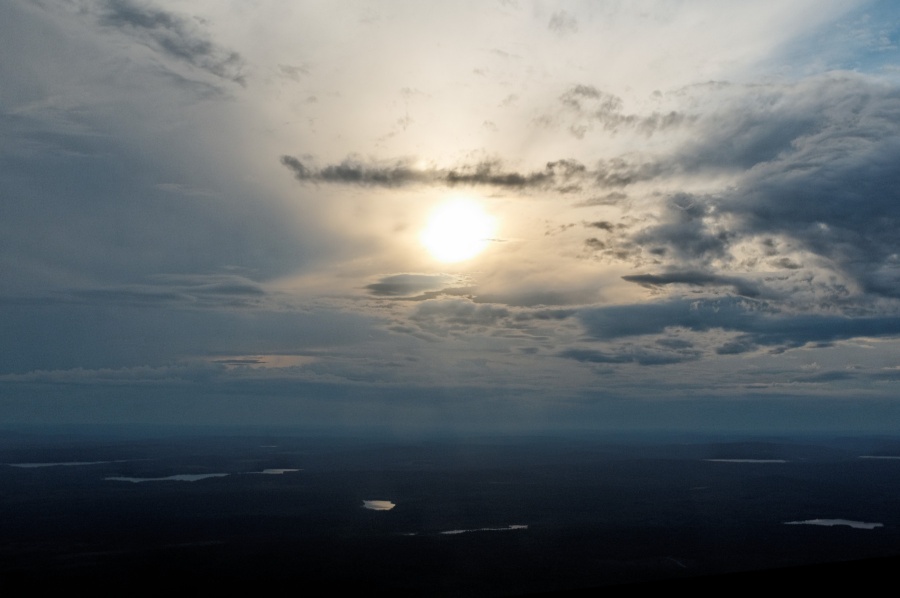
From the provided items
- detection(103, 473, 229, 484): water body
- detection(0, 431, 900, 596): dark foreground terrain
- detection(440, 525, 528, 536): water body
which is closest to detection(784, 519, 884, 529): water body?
detection(0, 431, 900, 596): dark foreground terrain

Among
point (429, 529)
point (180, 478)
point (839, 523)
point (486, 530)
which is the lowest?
point (839, 523)

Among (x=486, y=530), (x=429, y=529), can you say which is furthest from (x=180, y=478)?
(x=486, y=530)

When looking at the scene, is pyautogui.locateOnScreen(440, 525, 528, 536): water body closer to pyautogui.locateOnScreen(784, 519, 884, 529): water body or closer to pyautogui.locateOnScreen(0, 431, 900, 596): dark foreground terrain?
pyautogui.locateOnScreen(0, 431, 900, 596): dark foreground terrain

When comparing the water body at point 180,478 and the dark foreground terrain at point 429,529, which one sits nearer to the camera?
the dark foreground terrain at point 429,529

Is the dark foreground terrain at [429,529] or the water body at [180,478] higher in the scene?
the water body at [180,478]

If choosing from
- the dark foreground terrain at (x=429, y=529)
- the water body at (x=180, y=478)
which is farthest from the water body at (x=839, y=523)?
the water body at (x=180, y=478)

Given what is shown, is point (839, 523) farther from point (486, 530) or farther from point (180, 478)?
point (180, 478)

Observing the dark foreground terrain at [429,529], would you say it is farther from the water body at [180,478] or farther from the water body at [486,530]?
the water body at [180,478]

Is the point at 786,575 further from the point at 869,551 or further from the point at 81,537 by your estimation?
the point at 81,537

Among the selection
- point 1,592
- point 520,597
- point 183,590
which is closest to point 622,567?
point 183,590
